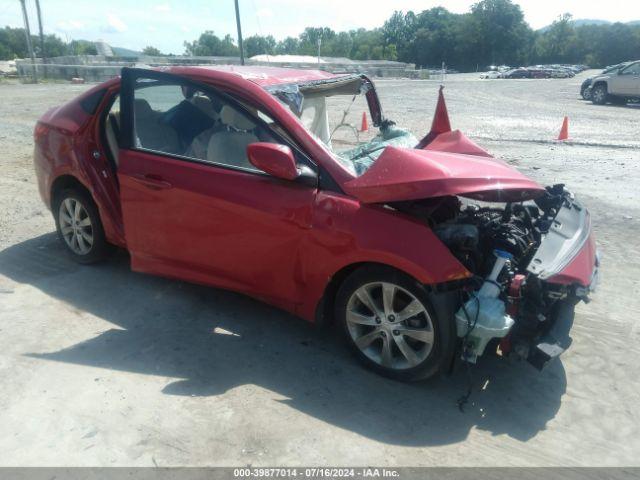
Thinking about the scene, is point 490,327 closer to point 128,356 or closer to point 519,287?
point 519,287

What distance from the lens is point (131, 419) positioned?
9.67 feet

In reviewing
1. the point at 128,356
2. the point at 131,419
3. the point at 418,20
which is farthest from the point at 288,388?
the point at 418,20

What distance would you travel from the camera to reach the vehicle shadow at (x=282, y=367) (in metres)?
3.03

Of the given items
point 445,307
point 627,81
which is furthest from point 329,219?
point 627,81

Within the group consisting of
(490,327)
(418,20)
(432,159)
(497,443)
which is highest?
(418,20)

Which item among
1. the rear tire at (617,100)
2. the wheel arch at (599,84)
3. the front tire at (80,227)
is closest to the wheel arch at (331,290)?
the front tire at (80,227)

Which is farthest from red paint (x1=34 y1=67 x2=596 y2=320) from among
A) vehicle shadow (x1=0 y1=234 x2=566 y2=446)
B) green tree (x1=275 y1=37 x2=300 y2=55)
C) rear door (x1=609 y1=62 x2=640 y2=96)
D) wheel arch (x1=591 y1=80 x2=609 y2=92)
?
green tree (x1=275 y1=37 x2=300 y2=55)

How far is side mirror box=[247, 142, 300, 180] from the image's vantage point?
10.5ft

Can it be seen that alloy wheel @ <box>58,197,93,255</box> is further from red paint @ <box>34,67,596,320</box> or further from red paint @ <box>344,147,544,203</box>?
red paint @ <box>344,147,544,203</box>

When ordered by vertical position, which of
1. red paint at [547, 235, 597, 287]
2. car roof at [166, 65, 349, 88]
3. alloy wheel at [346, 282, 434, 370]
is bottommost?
alloy wheel at [346, 282, 434, 370]

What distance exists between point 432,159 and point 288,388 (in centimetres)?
165

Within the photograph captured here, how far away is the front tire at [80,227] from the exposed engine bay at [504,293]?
2.86 metres

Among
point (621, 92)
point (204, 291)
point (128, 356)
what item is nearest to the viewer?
point (128, 356)

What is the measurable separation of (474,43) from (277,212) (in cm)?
10781
